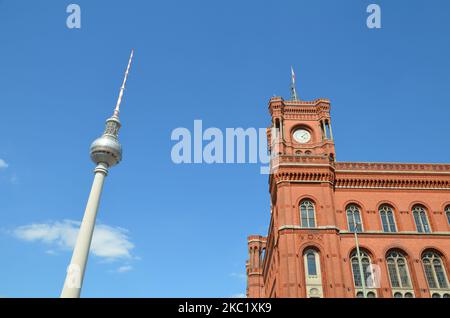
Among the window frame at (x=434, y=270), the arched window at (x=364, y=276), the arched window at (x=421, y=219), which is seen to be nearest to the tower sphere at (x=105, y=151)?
the arched window at (x=364, y=276)

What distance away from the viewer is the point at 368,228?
32.5 m

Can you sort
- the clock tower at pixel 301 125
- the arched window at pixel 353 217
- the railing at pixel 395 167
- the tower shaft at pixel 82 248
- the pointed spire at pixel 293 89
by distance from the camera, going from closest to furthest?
the tower shaft at pixel 82 248, the arched window at pixel 353 217, the railing at pixel 395 167, the clock tower at pixel 301 125, the pointed spire at pixel 293 89

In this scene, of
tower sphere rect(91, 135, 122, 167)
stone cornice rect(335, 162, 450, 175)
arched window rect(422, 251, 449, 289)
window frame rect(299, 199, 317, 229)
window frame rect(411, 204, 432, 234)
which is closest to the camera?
arched window rect(422, 251, 449, 289)

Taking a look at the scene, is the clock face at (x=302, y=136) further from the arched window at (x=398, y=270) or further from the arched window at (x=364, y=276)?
the arched window at (x=398, y=270)

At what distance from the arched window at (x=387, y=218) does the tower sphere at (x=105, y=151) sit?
2549cm

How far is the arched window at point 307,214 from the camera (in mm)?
32250

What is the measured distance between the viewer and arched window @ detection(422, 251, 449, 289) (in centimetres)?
3036

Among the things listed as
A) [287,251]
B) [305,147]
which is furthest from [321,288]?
[305,147]

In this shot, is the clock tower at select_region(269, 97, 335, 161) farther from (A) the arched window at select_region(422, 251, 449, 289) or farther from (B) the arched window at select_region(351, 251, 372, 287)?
(A) the arched window at select_region(422, 251, 449, 289)

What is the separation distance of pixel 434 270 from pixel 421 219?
4.53 metres

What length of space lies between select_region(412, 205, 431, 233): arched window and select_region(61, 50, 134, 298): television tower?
27.8 metres

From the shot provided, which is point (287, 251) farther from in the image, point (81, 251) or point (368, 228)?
point (81, 251)

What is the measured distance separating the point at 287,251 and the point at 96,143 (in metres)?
21.1

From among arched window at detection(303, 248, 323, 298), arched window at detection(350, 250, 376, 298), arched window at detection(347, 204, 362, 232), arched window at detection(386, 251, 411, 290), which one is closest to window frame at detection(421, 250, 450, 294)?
arched window at detection(386, 251, 411, 290)
